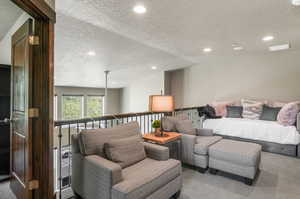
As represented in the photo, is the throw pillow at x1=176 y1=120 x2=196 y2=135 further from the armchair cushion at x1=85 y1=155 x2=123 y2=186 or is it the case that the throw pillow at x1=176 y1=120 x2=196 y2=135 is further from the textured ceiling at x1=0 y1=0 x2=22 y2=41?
the textured ceiling at x1=0 y1=0 x2=22 y2=41

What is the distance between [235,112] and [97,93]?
5.66m

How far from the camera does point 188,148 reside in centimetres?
288

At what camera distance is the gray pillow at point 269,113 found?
4148 millimetres

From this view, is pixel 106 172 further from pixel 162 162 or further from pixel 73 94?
pixel 73 94

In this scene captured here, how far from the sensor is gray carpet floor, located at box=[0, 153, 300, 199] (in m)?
2.14

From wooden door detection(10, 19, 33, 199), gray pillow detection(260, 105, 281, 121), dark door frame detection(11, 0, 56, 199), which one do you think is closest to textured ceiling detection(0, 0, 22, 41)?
wooden door detection(10, 19, 33, 199)

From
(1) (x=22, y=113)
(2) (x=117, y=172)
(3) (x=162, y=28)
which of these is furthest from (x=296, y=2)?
(1) (x=22, y=113)

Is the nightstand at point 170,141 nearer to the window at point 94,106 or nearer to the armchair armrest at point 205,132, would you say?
the armchair armrest at point 205,132

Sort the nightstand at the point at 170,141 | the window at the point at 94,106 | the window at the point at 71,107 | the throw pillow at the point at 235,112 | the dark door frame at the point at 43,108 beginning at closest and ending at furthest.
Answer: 1. the dark door frame at the point at 43,108
2. the nightstand at the point at 170,141
3. the throw pillow at the point at 235,112
4. the window at the point at 71,107
5. the window at the point at 94,106

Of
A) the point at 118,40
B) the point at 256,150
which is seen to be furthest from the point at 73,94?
the point at 256,150

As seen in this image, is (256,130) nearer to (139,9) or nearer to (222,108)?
(222,108)

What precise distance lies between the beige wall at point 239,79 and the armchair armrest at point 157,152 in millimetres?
3977

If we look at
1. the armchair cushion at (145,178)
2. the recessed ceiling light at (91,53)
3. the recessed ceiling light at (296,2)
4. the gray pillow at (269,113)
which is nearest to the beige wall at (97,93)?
the recessed ceiling light at (91,53)

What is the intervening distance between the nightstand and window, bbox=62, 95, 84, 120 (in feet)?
16.4
